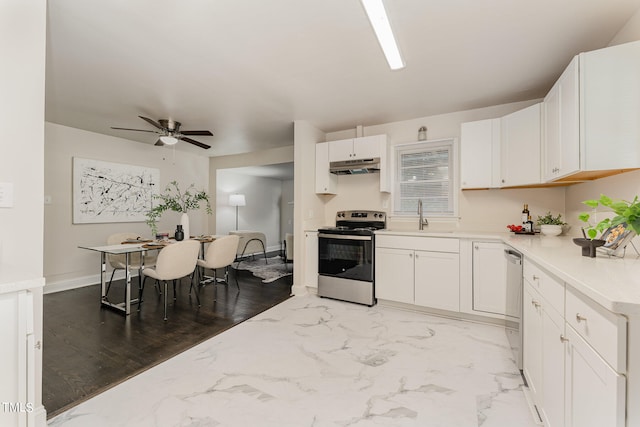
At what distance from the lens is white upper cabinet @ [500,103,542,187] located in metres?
2.71

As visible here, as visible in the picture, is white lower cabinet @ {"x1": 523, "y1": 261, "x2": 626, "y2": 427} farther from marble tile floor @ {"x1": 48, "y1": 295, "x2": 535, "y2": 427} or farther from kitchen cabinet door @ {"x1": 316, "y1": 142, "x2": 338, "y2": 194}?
kitchen cabinet door @ {"x1": 316, "y1": 142, "x2": 338, "y2": 194}

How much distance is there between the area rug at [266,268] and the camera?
5012mm

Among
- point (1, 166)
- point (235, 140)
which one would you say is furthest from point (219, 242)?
point (1, 166)

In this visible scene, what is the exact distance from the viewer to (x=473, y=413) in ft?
5.39

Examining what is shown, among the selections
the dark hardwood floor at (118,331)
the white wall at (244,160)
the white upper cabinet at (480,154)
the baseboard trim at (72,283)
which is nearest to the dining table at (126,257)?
the dark hardwood floor at (118,331)

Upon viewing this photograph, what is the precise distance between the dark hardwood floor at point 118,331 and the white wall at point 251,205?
9.85 ft

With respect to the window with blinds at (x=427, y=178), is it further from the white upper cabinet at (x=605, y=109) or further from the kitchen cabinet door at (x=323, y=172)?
the white upper cabinet at (x=605, y=109)

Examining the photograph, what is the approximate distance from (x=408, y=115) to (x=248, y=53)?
7.35ft

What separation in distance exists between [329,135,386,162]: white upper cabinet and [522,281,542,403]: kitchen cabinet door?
7.82 feet

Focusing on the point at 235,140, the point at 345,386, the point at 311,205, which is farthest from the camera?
the point at 235,140

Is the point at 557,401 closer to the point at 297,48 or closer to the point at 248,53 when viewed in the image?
the point at 297,48

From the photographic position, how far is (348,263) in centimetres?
361

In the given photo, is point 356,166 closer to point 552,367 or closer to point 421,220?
point 421,220

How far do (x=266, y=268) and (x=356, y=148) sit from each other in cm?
311
